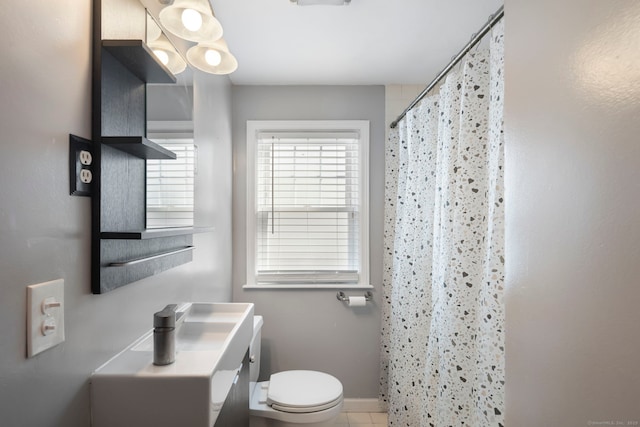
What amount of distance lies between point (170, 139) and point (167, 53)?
317 mm

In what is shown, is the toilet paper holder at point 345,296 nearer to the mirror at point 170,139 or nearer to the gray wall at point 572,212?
the mirror at point 170,139

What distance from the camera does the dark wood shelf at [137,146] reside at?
0.89m

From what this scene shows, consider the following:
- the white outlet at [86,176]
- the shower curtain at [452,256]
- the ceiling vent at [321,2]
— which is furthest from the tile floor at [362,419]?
the ceiling vent at [321,2]

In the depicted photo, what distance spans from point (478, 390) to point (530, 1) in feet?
3.80

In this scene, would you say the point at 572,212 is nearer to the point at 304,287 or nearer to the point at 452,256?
the point at 452,256

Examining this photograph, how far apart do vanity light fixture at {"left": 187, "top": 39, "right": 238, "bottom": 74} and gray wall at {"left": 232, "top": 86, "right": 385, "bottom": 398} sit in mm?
1140

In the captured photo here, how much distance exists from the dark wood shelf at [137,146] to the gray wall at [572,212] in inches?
40.4

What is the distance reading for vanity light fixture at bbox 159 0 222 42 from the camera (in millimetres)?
1090

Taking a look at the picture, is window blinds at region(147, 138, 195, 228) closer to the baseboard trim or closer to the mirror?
the mirror

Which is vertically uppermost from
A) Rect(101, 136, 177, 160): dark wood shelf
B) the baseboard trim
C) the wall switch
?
Rect(101, 136, 177, 160): dark wood shelf

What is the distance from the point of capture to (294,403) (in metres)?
1.73

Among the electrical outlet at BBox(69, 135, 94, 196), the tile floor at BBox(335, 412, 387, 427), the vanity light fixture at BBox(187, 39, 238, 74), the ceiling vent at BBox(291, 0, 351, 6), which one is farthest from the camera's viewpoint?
the tile floor at BBox(335, 412, 387, 427)

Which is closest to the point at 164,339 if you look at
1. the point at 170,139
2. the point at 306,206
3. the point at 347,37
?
the point at 170,139

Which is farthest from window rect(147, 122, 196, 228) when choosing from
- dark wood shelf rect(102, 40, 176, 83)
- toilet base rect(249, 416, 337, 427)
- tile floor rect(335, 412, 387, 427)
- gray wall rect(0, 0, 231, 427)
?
tile floor rect(335, 412, 387, 427)
